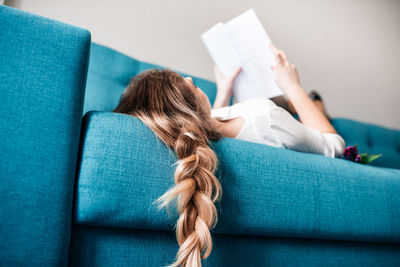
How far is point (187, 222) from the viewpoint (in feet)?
1.56

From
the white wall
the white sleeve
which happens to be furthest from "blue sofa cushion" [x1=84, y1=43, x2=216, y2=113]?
the white sleeve

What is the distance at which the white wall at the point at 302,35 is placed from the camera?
1.44 m

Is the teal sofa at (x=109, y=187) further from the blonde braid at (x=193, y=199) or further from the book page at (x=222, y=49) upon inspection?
the book page at (x=222, y=49)

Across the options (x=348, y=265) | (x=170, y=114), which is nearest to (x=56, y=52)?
(x=170, y=114)

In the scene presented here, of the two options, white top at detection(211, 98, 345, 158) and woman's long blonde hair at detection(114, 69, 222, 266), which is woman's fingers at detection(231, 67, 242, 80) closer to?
white top at detection(211, 98, 345, 158)

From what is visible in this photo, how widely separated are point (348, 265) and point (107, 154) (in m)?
0.63

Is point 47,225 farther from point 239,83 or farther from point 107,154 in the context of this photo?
point 239,83

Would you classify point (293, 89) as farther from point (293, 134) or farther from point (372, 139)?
point (372, 139)

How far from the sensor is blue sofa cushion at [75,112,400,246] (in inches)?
18.3

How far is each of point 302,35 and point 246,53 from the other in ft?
3.64

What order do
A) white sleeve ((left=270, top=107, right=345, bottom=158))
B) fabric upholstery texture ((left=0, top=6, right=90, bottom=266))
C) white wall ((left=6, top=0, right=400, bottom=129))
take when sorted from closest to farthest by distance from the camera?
fabric upholstery texture ((left=0, top=6, right=90, bottom=266)), white sleeve ((left=270, top=107, right=345, bottom=158)), white wall ((left=6, top=0, right=400, bottom=129))

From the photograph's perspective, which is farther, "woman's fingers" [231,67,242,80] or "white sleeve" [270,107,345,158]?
"woman's fingers" [231,67,242,80]

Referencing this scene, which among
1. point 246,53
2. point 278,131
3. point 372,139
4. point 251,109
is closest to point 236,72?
point 246,53

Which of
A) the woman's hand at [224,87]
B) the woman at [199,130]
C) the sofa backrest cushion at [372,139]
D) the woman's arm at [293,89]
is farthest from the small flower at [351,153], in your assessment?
the sofa backrest cushion at [372,139]
